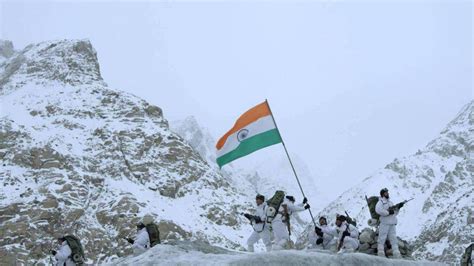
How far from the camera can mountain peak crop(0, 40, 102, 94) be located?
63.1m

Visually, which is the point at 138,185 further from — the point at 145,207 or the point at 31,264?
the point at 31,264

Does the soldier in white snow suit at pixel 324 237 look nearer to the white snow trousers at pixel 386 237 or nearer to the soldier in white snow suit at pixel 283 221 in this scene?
the soldier in white snow suit at pixel 283 221

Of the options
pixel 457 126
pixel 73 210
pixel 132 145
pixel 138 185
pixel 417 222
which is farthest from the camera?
pixel 457 126

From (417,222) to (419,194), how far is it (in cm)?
2317

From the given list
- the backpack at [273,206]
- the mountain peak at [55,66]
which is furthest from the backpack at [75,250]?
the mountain peak at [55,66]

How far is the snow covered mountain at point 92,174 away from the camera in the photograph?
39.4 meters

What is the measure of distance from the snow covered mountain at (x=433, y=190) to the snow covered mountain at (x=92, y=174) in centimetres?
1825

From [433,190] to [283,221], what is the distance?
9328 cm

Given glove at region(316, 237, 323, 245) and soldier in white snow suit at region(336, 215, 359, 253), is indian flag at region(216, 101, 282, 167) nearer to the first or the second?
glove at region(316, 237, 323, 245)

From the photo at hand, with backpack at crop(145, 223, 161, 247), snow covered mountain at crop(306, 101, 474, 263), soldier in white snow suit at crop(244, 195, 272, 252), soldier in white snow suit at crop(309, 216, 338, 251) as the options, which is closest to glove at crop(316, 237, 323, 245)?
soldier in white snow suit at crop(309, 216, 338, 251)

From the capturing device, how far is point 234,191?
54.2m

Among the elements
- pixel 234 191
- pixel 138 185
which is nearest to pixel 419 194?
pixel 234 191

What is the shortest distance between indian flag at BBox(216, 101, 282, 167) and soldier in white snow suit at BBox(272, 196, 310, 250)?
2.24 meters

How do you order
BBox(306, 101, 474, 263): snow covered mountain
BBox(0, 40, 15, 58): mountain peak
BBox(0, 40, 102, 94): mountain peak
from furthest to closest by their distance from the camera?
BBox(0, 40, 15, 58): mountain peak, BBox(0, 40, 102, 94): mountain peak, BBox(306, 101, 474, 263): snow covered mountain
